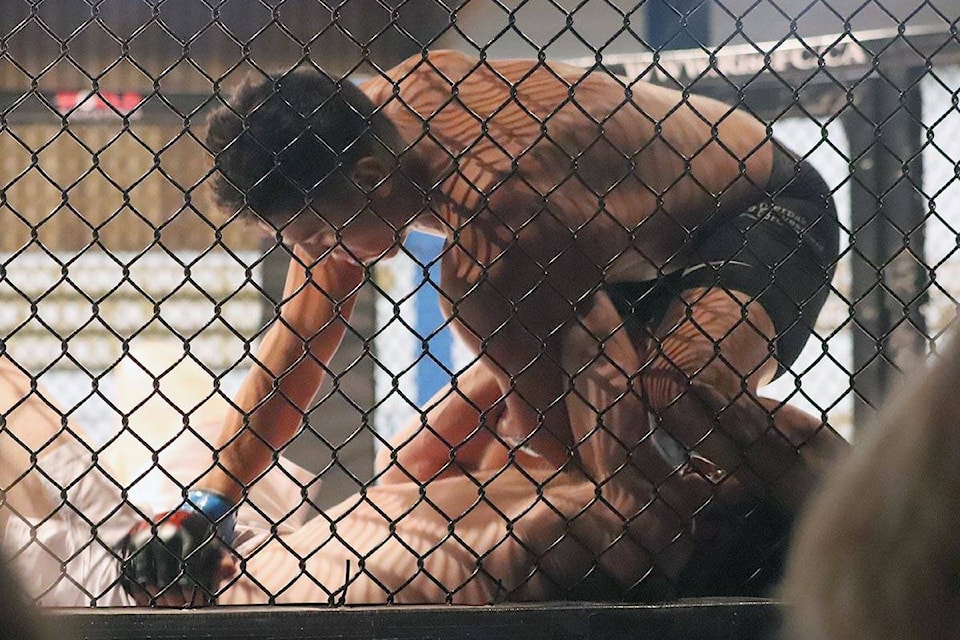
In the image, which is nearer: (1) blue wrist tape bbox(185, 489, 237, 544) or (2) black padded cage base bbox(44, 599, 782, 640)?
(2) black padded cage base bbox(44, 599, 782, 640)

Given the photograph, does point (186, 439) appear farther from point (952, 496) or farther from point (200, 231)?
point (952, 496)

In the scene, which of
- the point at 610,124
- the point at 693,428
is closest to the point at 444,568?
the point at 693,428

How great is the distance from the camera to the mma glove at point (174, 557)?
1566 mm

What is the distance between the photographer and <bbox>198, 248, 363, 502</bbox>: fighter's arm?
1.93 metres

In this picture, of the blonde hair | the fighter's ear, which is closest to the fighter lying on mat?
the fighter's ear

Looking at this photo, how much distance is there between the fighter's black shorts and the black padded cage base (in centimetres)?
52

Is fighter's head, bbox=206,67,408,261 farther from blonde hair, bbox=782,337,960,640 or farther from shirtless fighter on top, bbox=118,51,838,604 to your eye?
blonde hair, bbox=782,337,960,640

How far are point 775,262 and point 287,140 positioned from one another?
3.01 ft

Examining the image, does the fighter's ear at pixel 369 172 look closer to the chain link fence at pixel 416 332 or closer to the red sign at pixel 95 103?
the chain link fence at pixel 416 332

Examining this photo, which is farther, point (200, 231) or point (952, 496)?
point (200, 231)

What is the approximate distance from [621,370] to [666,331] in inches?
8.7

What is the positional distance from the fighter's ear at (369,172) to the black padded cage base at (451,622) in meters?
0.71

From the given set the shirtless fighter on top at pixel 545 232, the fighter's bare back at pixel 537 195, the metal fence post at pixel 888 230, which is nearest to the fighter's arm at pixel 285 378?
the shirtless fighter on top at pixel 545 232

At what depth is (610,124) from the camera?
1.85m
